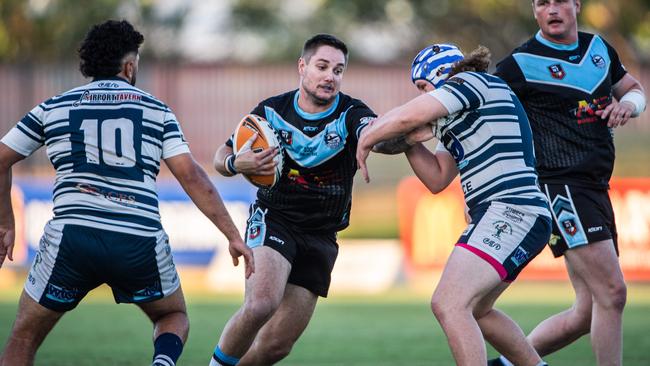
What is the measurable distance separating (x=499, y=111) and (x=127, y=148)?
1.96 metres

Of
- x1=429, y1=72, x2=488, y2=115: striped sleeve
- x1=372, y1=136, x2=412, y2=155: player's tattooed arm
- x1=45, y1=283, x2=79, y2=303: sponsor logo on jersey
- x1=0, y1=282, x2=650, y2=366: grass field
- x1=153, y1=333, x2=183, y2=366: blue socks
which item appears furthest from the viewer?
x1=0, y1=282, x2=650, y2=366: grass field

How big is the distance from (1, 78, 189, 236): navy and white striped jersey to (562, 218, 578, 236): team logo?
2.58m

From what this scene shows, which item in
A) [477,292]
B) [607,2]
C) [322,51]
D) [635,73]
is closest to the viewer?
[477,292]

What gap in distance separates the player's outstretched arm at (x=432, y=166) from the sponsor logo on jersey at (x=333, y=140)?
2.82 feet

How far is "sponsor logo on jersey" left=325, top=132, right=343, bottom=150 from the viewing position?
692 cm

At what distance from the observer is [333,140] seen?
6918 mm

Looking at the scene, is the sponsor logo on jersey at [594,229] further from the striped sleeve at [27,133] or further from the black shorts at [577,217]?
the striped sleeve at [27,133]

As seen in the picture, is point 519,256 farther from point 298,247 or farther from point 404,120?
point 298,247

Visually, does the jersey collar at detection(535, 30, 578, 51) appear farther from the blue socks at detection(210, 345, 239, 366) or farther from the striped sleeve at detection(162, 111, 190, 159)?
the blue socks at detection(210, 345, 239, 366)

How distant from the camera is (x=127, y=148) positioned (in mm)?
5824

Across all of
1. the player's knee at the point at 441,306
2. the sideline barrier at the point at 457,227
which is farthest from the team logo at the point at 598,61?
the sideline barrier at the point at 457,227

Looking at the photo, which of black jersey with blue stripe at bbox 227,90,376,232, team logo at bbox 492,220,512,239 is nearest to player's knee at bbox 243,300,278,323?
black jersey with blue stripe at bbox 227,90,376,232

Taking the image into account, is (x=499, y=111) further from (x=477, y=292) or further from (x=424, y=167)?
(x=477, y=292)

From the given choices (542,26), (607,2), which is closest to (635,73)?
(607,2)
